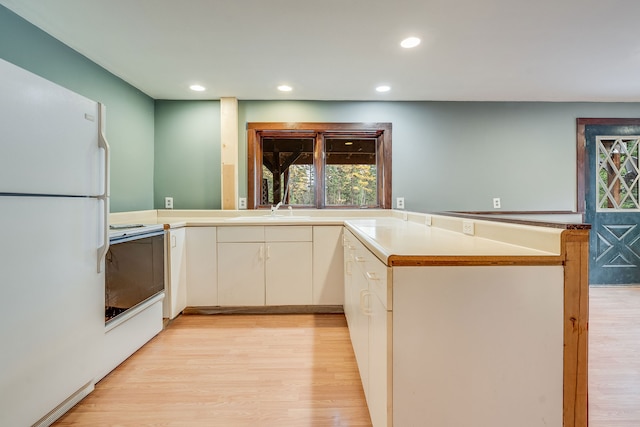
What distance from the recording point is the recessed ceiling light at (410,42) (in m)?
2.02

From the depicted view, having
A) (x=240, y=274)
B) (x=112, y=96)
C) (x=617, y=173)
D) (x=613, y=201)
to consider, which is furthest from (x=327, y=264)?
(x=617, y=173)

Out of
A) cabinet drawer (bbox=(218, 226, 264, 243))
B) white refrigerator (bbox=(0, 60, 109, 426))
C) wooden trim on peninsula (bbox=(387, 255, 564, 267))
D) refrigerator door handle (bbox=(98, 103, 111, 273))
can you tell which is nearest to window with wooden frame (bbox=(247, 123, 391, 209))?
cabinet drawer (bbox=(218, 226, 264, 243))

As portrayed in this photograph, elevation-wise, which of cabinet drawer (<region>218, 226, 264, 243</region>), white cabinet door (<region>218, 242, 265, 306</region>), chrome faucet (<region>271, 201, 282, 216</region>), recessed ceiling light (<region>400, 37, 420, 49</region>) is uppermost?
recessed ceiling light (<region>400, 37, 420, 49</region>)

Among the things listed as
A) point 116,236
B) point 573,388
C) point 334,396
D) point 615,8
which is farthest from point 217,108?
point 573,388

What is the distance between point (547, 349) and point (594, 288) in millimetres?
3473

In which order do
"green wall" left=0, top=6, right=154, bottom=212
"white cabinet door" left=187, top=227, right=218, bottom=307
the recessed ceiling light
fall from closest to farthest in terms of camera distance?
"green wall" left=0, top=6, right=154, bottom=212, the recessed ceiling light, "white cabinet door" left=187, top=227, right=218, bottom=307

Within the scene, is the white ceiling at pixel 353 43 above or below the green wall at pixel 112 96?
above

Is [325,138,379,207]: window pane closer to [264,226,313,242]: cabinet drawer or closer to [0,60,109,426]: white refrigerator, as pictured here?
[264,226,313,242]: cabinet drawer

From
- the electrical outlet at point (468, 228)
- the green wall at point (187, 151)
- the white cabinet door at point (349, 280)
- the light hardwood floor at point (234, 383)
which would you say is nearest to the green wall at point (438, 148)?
the green wall at point (187, 151)

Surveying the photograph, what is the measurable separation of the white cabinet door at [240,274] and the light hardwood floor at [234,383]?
0.32 m

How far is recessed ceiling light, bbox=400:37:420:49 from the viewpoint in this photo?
2.02 m

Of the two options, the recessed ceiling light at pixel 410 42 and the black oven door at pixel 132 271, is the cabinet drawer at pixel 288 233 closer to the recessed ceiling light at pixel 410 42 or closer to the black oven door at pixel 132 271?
the black oven door at pixel 132 271

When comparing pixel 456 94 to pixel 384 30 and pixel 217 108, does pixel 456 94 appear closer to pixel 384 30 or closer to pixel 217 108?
pixel 384 30

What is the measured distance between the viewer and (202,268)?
99.9 inches
